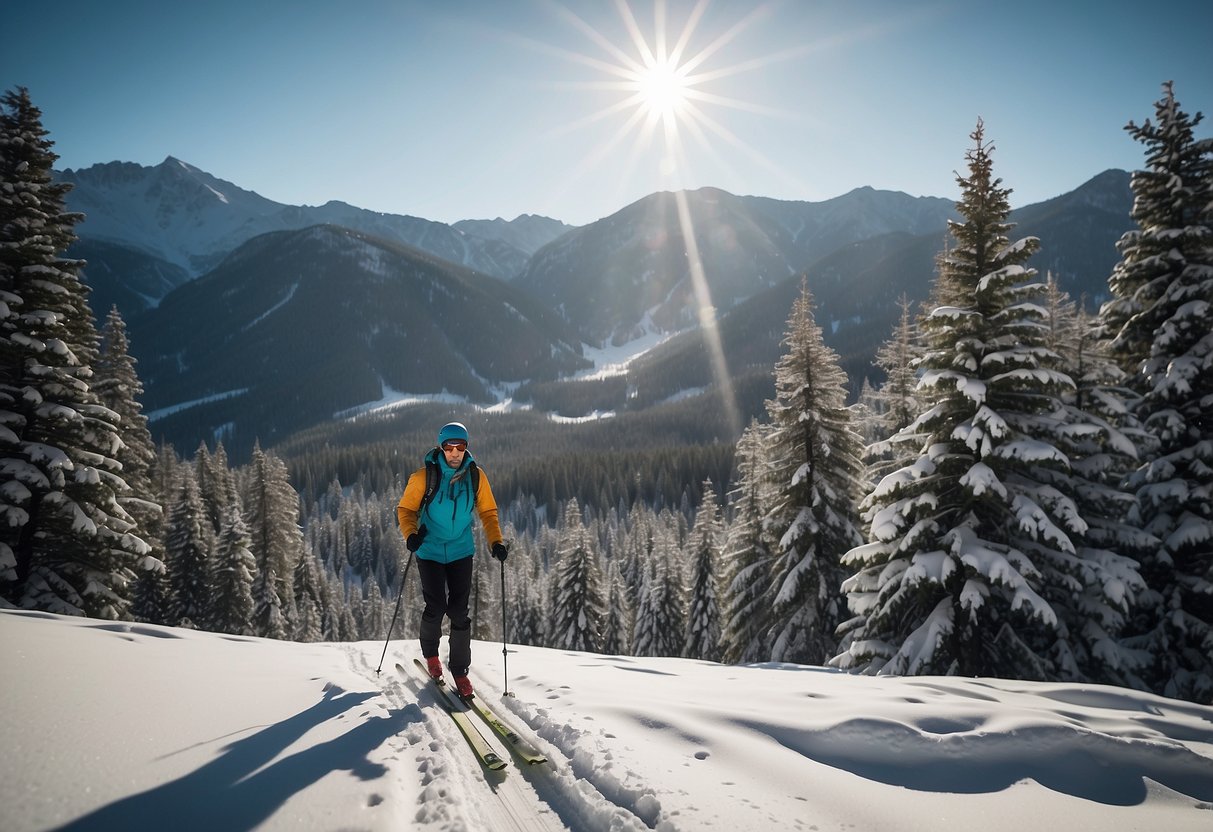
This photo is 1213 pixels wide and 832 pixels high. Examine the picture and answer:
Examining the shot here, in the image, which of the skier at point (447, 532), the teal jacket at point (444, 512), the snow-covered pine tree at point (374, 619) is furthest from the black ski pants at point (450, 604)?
the snow-covered pine tree at point (374, 619)

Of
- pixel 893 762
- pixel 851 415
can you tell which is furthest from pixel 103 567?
pixel 851 415

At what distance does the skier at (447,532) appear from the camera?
19.7 ft

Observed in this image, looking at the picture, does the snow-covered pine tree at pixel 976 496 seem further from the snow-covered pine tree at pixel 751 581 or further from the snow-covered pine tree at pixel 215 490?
the snow-covered pine tree at pixel 215 490

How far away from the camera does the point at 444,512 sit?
6070 mm

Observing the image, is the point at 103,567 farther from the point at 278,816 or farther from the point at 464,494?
the point at 278,816

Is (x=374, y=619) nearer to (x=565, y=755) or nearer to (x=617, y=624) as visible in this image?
(x=617, y=624)

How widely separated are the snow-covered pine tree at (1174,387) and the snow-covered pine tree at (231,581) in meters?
32.4

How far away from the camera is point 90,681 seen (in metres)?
4.60

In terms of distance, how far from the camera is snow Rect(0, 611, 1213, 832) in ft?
10.6

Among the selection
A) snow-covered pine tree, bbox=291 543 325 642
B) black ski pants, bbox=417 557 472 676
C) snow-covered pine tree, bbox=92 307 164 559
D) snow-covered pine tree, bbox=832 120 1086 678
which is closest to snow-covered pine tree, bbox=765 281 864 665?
snow-covered pine tree, bbox=832 120 1086 678

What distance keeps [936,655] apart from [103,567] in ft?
60.1

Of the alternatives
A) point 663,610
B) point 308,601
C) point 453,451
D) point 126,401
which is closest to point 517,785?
point 453,451

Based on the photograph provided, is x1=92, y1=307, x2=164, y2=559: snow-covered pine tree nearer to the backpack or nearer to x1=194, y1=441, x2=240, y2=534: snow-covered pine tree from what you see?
x1=194, y1=441, x2=240, y2=534: snow-covered pine tree

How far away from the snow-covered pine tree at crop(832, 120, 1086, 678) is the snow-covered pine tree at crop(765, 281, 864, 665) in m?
4.45
